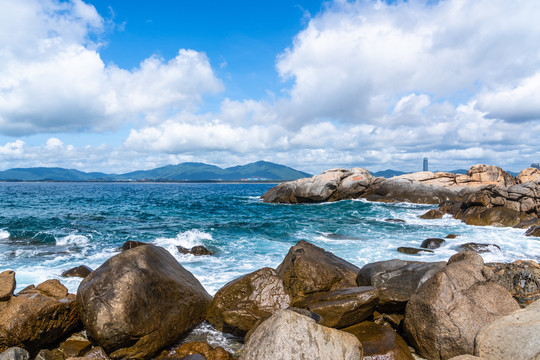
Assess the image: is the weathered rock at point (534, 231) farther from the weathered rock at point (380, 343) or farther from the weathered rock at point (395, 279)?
the weathered rock at point (380, 343)

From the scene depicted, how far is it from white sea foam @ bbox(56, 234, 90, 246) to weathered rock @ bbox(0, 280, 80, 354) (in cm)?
1351

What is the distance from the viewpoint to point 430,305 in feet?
19.4

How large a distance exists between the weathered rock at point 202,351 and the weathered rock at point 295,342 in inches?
88.0

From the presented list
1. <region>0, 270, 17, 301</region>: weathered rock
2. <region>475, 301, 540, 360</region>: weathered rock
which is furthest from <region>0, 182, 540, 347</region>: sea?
<region>475, 301, 540, 360</region>: weathered rock

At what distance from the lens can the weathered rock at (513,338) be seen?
414 cm

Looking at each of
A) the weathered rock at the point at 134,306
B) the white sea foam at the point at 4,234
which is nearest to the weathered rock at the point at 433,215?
the weathered rock at the point at 134,306

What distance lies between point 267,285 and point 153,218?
84.5 ft

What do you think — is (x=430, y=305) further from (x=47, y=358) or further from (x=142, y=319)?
(x=47, y=358)

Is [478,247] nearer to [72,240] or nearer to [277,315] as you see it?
[277,315]

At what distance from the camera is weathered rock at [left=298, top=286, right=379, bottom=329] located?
21.4ft

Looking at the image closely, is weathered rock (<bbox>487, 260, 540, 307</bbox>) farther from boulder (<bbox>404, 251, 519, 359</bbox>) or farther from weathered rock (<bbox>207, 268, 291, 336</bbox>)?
weathered rock (<bbox>207, 268, 291, 336</bbox>)

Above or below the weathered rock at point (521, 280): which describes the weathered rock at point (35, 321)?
below

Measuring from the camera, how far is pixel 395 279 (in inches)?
313

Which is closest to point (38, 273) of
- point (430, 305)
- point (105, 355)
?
point (105, 355)
